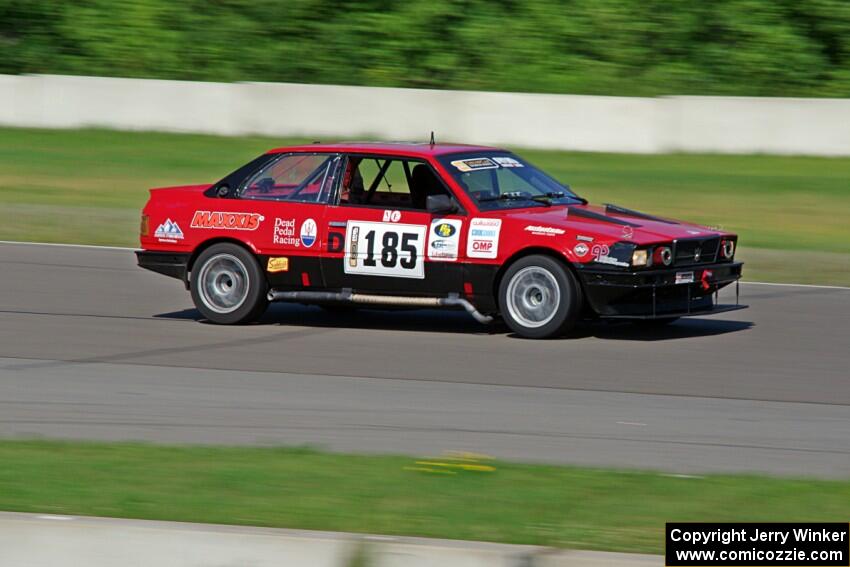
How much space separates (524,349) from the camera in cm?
1022

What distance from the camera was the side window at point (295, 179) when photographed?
1116 centimetres

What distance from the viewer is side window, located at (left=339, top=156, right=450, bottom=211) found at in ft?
35.9

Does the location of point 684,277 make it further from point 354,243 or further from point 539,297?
point 354,243

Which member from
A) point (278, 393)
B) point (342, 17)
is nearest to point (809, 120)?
point (342, 17)

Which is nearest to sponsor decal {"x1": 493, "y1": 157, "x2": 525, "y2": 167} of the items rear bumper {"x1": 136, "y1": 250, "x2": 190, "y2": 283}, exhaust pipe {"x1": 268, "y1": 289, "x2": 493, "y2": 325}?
exhaust pipe {"x1": 268, "y1": 289, "x2": 493, "y2": 325}

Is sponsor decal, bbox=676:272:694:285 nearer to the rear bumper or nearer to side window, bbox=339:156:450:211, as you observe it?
side window, bbox=339:156:450:211

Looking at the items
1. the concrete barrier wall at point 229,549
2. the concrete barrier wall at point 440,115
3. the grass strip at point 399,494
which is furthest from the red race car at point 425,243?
the concrete barrier wall at point 440,115

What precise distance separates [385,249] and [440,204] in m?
0.58

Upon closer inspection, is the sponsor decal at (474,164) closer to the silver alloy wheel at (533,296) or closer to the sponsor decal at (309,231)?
the silver alloy wheel at (533,296)

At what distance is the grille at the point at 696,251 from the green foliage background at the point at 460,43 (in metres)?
17.5

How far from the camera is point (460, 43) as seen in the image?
30047mm

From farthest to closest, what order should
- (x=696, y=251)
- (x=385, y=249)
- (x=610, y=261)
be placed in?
1. (x=385, y=249)
2. (x=696, y=251)
3. (x=610, y=261)

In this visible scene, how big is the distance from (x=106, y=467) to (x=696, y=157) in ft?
→ 61.1
